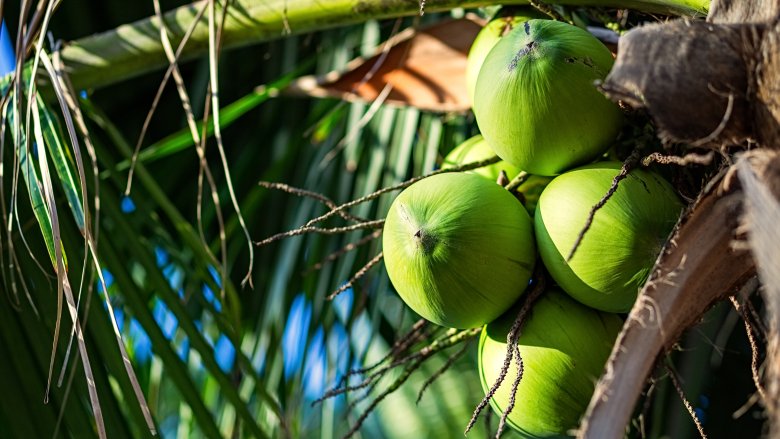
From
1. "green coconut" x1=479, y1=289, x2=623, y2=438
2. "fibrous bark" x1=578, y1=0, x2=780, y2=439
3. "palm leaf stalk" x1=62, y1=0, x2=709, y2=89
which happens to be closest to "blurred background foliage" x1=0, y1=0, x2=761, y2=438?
"palm leaf stalk" x1=62, y1=0, x2=709, y2=89

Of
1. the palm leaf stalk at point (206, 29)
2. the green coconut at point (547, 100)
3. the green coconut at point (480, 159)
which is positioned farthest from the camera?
the palm leaf stalk at point (206, 29)

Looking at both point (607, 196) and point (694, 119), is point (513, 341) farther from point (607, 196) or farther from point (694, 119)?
point (694, 119)

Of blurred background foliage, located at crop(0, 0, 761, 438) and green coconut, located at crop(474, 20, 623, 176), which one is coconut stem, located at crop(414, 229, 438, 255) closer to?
green coconut, located at crop(474, 20, 623, 176)

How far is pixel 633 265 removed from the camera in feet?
2.57

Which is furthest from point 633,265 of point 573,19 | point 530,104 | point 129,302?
point 129,302

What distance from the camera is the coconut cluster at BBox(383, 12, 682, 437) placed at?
79 centimetres

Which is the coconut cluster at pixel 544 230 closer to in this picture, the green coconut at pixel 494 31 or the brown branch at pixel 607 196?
the brown branch at pixel 607 196

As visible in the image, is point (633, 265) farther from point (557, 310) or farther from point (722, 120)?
point (722, 120)

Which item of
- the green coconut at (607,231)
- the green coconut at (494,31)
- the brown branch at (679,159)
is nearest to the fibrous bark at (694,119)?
the brown branch at (679,159)

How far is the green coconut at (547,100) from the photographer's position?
0.81 m

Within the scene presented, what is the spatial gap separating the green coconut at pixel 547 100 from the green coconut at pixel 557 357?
→ 14cm

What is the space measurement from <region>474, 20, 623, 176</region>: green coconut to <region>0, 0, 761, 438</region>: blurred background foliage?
1.16 ft

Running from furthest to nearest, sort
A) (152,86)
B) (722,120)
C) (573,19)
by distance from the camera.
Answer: (152,86) < (573,19) < (722,120)

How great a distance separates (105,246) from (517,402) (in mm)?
539
